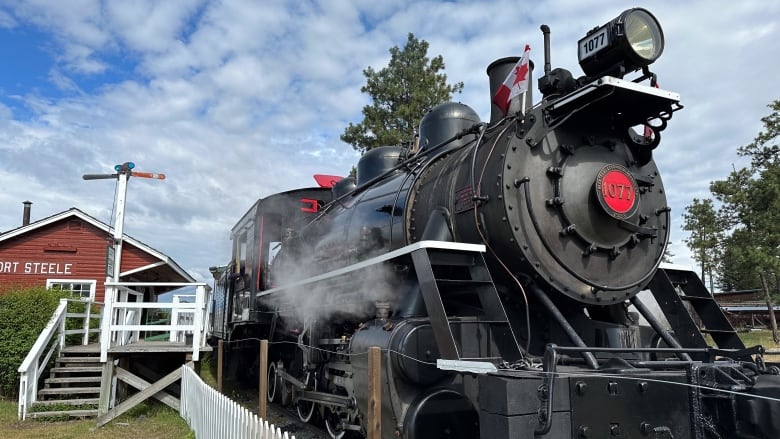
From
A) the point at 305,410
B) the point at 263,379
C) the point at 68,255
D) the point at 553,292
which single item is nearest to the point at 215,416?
the point at 263,379

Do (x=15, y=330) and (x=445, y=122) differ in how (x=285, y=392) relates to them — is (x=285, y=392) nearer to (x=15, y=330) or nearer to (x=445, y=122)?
(x=445, y=122)

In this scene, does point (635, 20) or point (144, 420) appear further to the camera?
point (144, 420)

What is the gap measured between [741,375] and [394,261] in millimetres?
2452

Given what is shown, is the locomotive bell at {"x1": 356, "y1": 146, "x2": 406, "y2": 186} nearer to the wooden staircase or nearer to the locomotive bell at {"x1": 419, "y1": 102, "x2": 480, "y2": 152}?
the locomotive bell at {"x1": 419, "y1": 102, "x2": 480, "y2": 152}

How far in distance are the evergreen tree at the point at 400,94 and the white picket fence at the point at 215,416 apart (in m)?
14.7

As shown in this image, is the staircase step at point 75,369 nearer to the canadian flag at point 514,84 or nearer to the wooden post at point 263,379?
the wooden post at point 263,379

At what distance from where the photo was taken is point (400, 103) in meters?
23.6

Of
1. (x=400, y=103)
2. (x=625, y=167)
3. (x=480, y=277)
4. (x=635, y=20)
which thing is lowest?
(x=480, y=277)

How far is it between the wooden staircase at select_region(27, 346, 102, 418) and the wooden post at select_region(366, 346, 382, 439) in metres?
7.16


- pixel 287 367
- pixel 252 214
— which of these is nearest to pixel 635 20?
pixel 287 367

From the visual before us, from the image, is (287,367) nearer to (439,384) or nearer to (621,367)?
(439,384)

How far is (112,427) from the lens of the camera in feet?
28.8

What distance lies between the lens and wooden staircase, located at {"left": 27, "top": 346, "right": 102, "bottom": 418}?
930 cm

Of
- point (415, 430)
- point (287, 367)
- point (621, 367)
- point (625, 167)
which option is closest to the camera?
point (621, 367)
